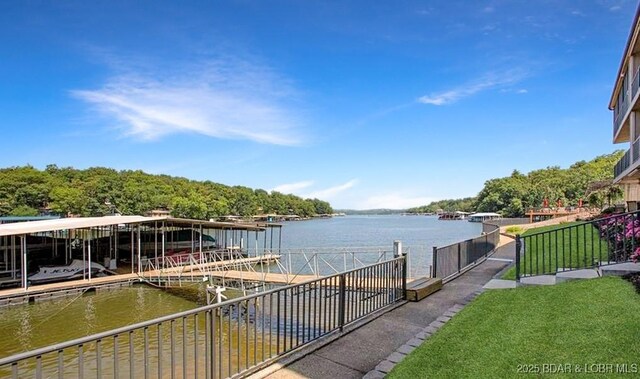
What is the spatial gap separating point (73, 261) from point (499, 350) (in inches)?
940

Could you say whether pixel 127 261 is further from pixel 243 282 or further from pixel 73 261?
pixel 243 282

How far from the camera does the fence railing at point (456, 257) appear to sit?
33.1 ft

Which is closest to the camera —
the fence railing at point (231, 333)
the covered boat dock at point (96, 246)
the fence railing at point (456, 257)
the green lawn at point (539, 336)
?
the fence railing at point (231, 333)

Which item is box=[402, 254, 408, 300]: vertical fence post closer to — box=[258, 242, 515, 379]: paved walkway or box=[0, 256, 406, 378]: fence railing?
box=[0, 256, 406, 378]: fence railing

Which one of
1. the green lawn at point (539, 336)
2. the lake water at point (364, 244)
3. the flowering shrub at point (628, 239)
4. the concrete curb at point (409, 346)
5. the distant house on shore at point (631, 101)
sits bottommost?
the lake water at point (364, 244)

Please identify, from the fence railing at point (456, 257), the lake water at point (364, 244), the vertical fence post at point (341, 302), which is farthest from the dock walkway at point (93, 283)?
the vertical fence post at point (341, 302)

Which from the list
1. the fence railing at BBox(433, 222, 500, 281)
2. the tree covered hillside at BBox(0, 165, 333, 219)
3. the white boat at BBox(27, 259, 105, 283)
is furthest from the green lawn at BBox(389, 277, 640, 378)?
the tree covered hillside at BBox(0, 165, 333, 219)

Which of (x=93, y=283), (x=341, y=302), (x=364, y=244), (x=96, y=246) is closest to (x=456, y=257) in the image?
(x=341, y=302)

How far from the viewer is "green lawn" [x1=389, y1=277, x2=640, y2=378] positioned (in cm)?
409

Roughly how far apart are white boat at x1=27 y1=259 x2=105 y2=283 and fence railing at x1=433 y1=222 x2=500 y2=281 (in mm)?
18253

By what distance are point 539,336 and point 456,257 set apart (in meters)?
6.66

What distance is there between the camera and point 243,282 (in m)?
18.5

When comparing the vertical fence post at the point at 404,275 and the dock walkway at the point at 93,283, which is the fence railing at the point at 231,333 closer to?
the vertical fence post at the point at 404,275

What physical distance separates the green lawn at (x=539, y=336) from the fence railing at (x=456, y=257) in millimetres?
3445
